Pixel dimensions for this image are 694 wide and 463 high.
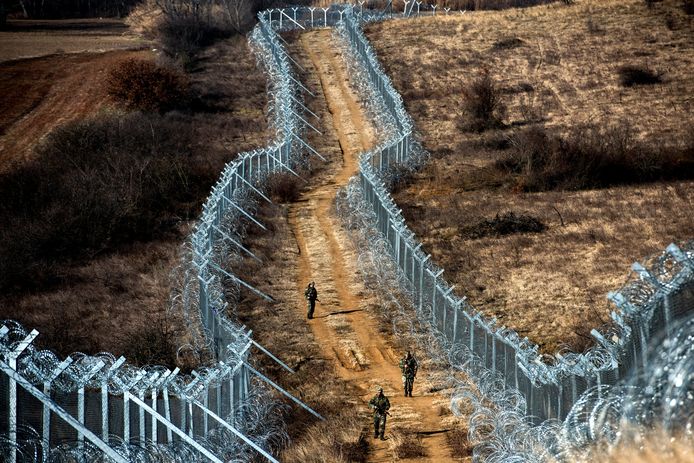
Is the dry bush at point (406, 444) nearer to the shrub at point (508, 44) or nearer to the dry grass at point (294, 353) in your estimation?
the dry grass at point (294, 353)

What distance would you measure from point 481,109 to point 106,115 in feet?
55.9

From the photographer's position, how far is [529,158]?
41.6m

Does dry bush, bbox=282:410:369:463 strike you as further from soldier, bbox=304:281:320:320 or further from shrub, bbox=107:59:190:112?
shrub, bbox=107:59:190:112

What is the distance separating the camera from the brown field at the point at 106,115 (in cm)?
2659

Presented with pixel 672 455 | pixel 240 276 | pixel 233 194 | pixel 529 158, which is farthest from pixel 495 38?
pixel 672 455

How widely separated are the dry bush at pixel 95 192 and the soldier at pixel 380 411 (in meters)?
14.6

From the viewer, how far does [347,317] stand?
26859mm

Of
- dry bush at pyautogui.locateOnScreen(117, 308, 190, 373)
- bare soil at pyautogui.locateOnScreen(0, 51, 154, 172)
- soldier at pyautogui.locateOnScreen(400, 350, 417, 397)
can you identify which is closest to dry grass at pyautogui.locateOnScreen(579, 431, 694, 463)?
soldier at pyautogui.locateOnScreen(400, 350, 417, 397)

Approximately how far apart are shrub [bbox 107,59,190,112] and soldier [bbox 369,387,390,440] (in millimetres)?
36285

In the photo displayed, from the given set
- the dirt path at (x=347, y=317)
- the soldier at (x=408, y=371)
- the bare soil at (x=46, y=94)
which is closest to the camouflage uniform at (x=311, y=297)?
the dirt path at (x=347, y=317)

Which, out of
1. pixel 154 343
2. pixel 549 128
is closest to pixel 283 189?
pixel 549 128

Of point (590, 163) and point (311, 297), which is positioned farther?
point (590, 163)

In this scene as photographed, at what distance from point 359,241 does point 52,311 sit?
28.9ft

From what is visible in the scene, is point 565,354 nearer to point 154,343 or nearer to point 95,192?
point 154,343
